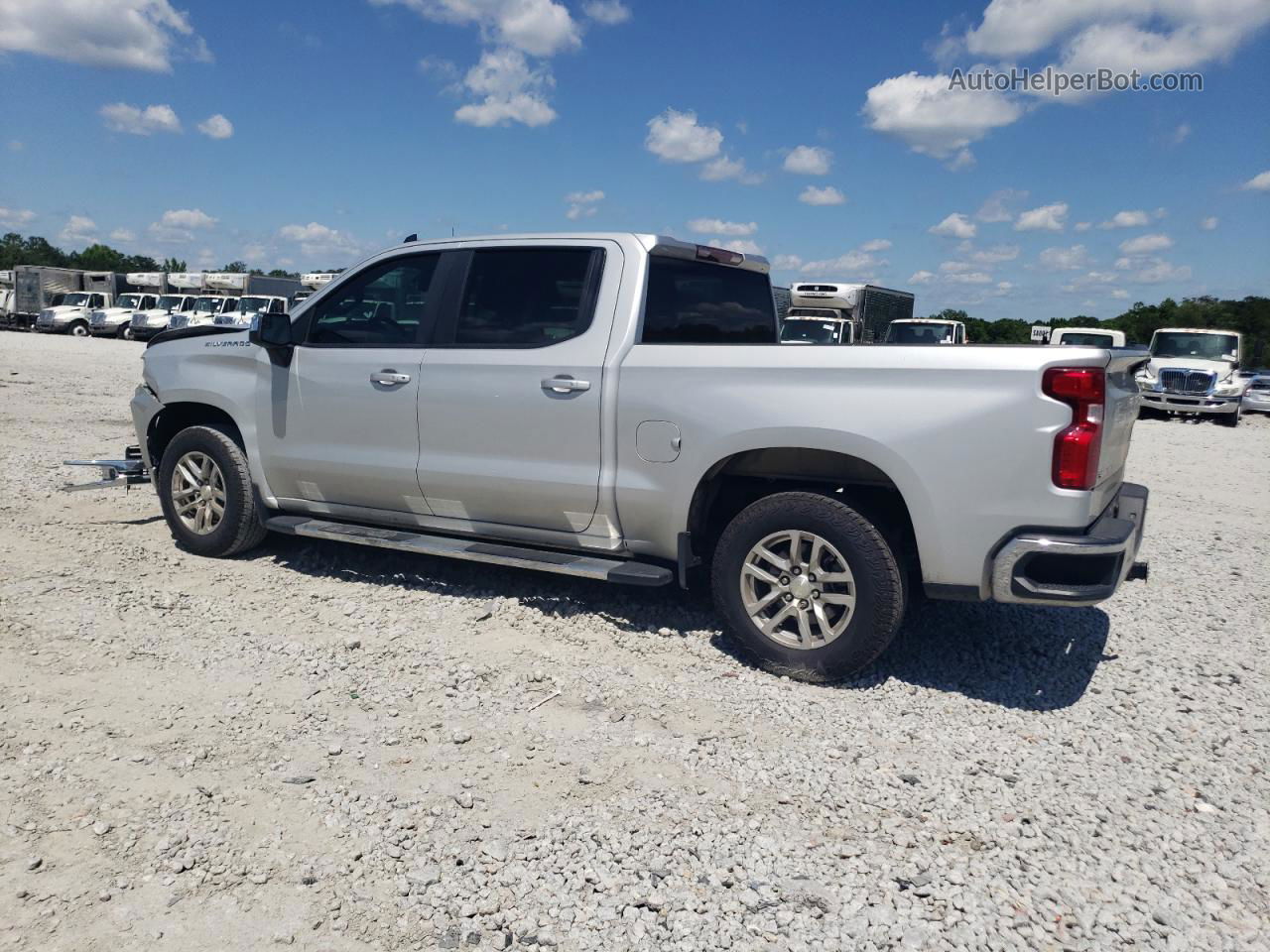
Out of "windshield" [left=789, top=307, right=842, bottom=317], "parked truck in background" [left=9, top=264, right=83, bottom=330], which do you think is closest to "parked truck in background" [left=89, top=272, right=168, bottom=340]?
"parked truck in background" [left=9, top=264, right=83, bottom=330]

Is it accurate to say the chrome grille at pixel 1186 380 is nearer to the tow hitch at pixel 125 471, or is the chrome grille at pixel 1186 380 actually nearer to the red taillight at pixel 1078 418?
the red taillight at pixel 1078 418

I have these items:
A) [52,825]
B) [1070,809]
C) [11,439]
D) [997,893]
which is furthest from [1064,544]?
[11,439]

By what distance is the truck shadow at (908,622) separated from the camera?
441cm

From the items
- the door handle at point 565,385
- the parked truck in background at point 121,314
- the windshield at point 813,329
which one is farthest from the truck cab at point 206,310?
the door handle at point 565,385

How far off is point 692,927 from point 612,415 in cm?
250

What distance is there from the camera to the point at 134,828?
2963 mm

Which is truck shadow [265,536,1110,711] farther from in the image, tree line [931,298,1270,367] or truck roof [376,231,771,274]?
tree line [931,298,1270,367]

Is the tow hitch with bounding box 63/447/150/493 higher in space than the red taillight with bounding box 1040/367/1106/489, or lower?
lower

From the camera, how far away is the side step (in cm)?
456

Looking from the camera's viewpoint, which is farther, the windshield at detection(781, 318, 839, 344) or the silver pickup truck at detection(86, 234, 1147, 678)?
the windshield at detection(781, 318, 839, 344)

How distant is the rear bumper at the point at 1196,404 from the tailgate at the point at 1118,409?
1769 cm

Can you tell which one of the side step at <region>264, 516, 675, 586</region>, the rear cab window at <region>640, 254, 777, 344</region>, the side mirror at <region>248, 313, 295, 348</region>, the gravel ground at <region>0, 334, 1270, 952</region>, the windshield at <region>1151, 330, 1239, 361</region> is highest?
the rear cab window at <region>640, 254, 777, 344</region>

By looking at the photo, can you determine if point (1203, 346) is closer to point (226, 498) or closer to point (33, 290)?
point (226, 498)

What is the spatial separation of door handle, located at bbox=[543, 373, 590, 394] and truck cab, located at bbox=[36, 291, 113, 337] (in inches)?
1695
